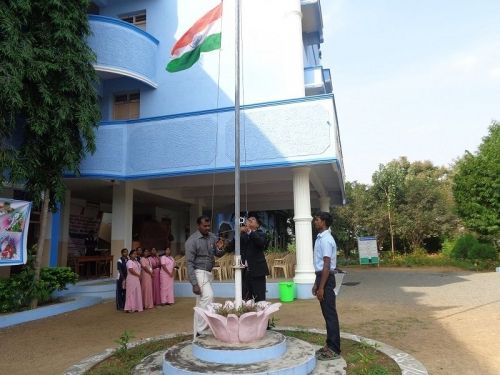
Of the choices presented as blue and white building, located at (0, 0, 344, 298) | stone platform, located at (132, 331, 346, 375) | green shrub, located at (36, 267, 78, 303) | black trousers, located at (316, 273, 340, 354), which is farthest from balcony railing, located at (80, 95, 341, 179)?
stone platform, located at (132, 331, 346, 375)

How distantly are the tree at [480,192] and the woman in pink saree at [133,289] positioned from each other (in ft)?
55.4

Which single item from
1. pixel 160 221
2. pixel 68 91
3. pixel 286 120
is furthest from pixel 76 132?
pixel 160 221

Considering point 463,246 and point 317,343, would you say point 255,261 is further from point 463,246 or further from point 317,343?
point 463,246

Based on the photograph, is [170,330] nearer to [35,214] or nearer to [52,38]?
[35,214]

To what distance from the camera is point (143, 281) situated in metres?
9.50

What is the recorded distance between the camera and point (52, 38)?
902cm

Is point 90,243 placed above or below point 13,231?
below

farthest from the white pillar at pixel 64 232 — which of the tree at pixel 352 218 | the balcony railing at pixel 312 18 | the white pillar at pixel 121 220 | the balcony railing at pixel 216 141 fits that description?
the tree at pixel 352 218

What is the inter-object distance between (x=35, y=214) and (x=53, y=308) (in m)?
3.17

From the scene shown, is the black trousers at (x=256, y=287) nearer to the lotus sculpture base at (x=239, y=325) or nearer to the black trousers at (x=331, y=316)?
the lotus sculpture base at (x=239, y=325)

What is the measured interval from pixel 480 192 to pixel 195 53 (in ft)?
57.2

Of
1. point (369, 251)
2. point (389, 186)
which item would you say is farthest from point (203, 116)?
point (389, 186)

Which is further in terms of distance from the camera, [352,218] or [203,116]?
[352,218]

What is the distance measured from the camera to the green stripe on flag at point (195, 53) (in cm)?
682
